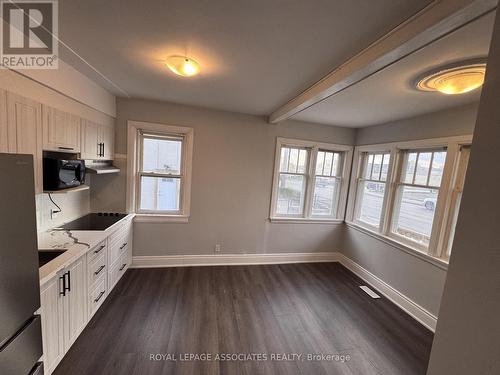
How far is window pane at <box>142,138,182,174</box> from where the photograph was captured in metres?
3.36

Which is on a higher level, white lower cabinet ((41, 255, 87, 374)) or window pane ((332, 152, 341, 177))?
window pane ((332, 152, 341, 177))

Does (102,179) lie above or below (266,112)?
below

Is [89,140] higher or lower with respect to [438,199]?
higher

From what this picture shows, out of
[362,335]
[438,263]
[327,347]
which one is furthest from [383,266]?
[327,347]

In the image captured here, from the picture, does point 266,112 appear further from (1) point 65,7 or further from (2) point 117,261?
(2) point 117,261

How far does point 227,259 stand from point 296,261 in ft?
4.33

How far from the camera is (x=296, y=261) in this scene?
4047mm

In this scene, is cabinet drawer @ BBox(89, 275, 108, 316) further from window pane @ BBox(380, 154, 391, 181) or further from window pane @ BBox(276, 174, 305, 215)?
window pane @ BBox(380, 154, 391, 181)

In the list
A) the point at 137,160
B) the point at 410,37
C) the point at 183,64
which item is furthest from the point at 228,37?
the point at 137,160

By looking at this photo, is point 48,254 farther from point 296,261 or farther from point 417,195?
point 417,195

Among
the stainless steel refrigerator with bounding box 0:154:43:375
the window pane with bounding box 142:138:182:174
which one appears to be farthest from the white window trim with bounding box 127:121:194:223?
the stainless steel refrigerator with bounding box 0:154:43:375

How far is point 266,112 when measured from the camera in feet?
11.2

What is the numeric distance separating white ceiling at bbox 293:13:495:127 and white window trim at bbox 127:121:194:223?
1899 millimetres

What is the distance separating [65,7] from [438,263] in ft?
13.5
